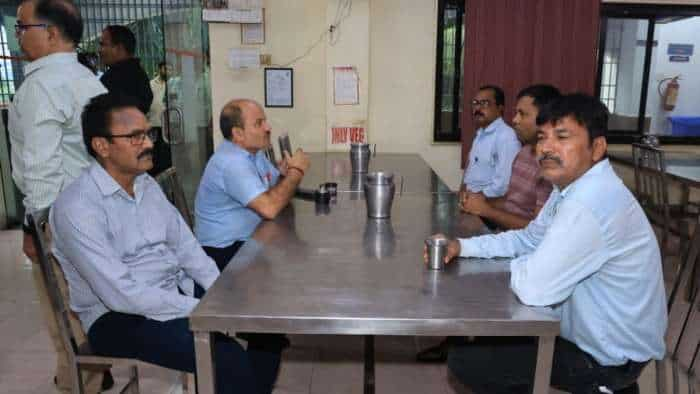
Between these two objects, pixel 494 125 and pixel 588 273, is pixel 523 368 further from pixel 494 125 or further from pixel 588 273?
pixel 494 125

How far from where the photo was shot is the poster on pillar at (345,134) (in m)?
4.51

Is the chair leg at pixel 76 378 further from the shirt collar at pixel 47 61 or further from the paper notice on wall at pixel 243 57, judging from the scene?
the paper notice on wall at pixel 243 57

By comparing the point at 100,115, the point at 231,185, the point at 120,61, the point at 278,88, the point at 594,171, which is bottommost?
the point at 231,185

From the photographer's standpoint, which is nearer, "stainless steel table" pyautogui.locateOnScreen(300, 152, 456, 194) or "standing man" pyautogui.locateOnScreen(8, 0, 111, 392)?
"standing man" pyautogui.locateOnScreen(8, 0, 111, 392)

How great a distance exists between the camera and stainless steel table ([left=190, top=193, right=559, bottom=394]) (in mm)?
1210

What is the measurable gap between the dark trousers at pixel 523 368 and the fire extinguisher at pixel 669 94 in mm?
5183

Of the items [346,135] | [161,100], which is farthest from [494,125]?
[161,100]

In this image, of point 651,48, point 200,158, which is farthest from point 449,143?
point 200,158

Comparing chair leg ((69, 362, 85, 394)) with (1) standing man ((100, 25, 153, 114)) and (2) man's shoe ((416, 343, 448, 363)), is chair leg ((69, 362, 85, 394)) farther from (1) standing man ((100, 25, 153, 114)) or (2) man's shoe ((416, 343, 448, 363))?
(1) standing man ((100, 25, 153, 114))

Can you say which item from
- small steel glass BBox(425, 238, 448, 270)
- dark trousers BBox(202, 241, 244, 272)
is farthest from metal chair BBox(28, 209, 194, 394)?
small steel glass BBox(425, 238, 448, 270)

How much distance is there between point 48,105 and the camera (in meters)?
1.87

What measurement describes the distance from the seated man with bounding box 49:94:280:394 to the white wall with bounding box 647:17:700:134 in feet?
17.4

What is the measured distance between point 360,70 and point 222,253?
2568mm

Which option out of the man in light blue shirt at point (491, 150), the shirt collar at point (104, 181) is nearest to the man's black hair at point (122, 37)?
the shirt collar at point (104, 181)
